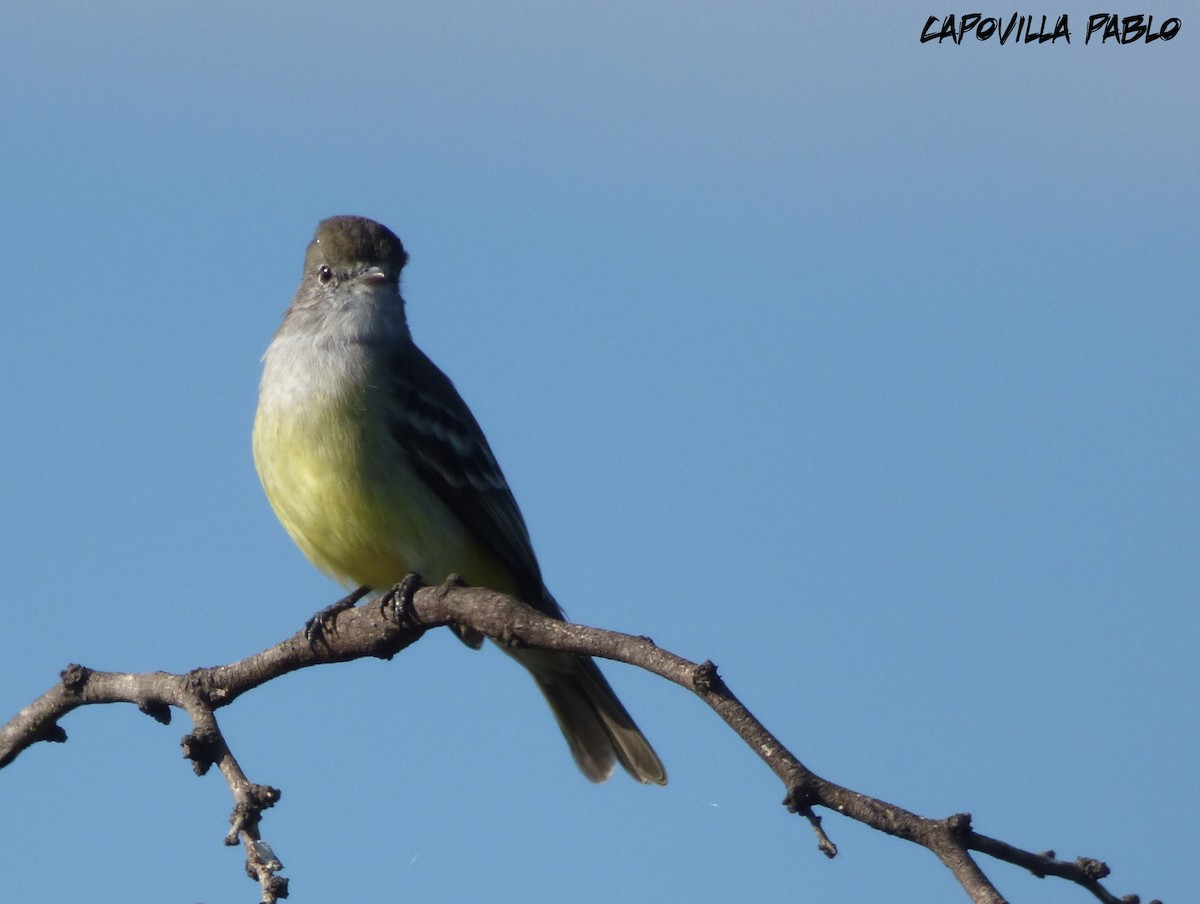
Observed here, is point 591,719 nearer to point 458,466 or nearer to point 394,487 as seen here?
point 458,466

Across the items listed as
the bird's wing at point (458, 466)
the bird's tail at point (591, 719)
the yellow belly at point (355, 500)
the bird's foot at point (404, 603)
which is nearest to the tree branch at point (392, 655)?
the bird's foot at point (404, 603)

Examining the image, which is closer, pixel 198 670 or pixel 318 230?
pixel 198 670

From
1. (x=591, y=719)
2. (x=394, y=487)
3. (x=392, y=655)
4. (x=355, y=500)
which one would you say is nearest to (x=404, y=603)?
(x=392, y=655)

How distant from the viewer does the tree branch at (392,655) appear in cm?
337

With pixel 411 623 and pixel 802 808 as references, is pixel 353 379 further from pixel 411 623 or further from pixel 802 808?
pixel 802 808

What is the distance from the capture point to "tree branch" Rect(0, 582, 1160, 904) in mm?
3365

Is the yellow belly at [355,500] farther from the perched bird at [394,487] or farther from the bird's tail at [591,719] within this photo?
the bird's tail at [591,719]

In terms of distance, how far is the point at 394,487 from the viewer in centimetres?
855

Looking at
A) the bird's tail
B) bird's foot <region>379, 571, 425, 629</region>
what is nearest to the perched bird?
the bird's tail

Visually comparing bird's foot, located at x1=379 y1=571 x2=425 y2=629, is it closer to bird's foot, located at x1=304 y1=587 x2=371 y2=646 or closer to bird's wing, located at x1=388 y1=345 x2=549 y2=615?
bird's foot, located at x1=304 y1=587 x2=371 y2=646

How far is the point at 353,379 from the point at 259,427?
0.61 m

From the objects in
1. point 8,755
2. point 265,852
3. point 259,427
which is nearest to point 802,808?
point 265,852

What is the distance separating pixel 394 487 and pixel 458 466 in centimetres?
61

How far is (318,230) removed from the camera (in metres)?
10.6
